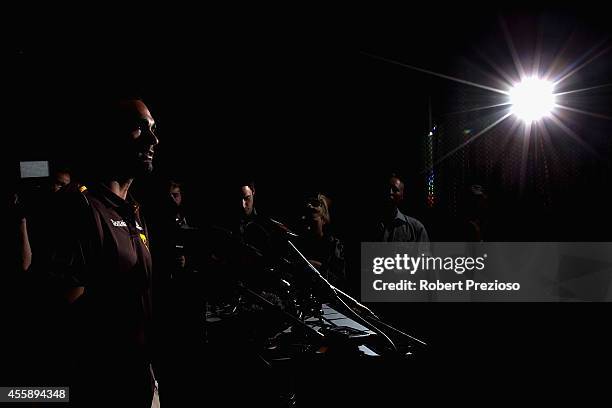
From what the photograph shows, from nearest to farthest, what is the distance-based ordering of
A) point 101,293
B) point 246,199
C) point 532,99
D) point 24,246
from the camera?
point 101,293, point 24,246, point 532,99, point 246,199

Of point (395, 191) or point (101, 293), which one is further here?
point (395, 191)

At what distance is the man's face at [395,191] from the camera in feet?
12.8

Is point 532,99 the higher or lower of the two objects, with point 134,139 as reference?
higher

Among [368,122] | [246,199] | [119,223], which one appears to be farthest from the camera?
[368,122]

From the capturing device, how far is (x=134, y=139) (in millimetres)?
1333

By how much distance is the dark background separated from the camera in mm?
3199

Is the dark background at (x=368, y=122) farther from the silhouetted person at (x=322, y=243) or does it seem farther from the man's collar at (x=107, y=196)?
the man's collar at (x=107, y=196)

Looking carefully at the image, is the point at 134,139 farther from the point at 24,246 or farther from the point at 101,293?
the point at 24,246

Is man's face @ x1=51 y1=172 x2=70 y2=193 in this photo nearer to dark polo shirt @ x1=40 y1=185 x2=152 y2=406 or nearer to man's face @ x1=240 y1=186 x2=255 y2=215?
man's face @ x1=240 y1=186 x2=255 y2=215

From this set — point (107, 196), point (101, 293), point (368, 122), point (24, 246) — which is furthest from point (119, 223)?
point (368, 122)

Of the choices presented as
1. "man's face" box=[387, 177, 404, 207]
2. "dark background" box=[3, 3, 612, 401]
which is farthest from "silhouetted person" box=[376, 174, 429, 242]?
"dark background" box=[3, 3, 612, 401]

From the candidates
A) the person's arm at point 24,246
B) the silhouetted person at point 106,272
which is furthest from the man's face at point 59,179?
the silhouetted person at point 106,272

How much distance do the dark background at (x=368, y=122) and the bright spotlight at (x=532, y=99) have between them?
0.93 ft

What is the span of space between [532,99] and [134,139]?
4.33 m
